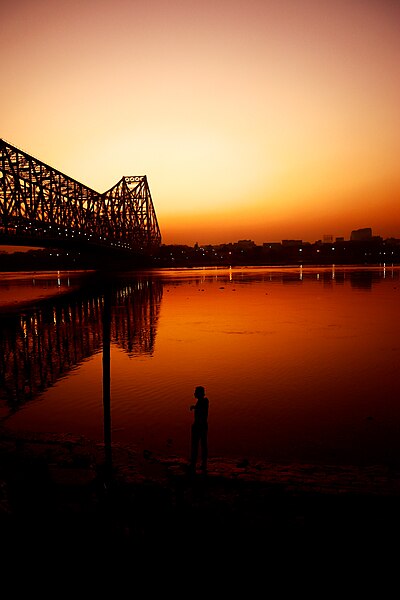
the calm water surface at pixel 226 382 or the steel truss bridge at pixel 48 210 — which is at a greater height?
the steel truss bridge at pixel 48 210

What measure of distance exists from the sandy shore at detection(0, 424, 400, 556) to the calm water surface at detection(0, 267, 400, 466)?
1.41 meters

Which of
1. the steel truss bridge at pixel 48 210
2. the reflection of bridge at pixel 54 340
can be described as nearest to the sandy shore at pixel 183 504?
the reflection of bridge at pixel 54 340

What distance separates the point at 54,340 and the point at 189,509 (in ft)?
70.7

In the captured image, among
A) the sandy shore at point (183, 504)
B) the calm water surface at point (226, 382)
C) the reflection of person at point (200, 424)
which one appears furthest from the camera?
the calm water surface at point (226, 382)

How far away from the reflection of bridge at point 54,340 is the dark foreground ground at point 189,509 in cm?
781

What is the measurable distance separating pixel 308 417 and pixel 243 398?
2.52m

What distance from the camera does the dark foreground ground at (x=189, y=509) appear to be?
600 cm

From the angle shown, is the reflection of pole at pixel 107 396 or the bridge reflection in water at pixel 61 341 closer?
the reflection of pole at pixel 107 396

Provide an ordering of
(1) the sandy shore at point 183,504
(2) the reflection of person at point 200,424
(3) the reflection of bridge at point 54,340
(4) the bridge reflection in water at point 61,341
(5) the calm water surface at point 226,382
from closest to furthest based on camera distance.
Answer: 1. (1) the sandy shore at point 183,504
2. (2) the reflection of person at point 200,424
3. (5) the calm water surface at point 226,382
4. (4) the bridge reflection in water at point 61,341
5. (3) the reflection of bridge at point 54,340

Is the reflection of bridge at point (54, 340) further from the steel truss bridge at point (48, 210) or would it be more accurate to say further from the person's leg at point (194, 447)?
the steel truss bridge at point (48, 210)

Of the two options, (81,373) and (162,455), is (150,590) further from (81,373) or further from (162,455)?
(81,373)

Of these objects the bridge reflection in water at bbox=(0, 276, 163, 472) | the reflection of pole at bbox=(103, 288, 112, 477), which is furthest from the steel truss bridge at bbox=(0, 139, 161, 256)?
the reflection of pole at bbox=(103, 288, 112, 477)

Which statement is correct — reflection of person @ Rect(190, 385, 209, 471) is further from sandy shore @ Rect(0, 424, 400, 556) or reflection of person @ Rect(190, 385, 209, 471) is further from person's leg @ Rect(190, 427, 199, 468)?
sandy shore @ Rect(0, 424, 400, 556)

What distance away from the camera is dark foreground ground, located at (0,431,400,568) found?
6.00 metres
